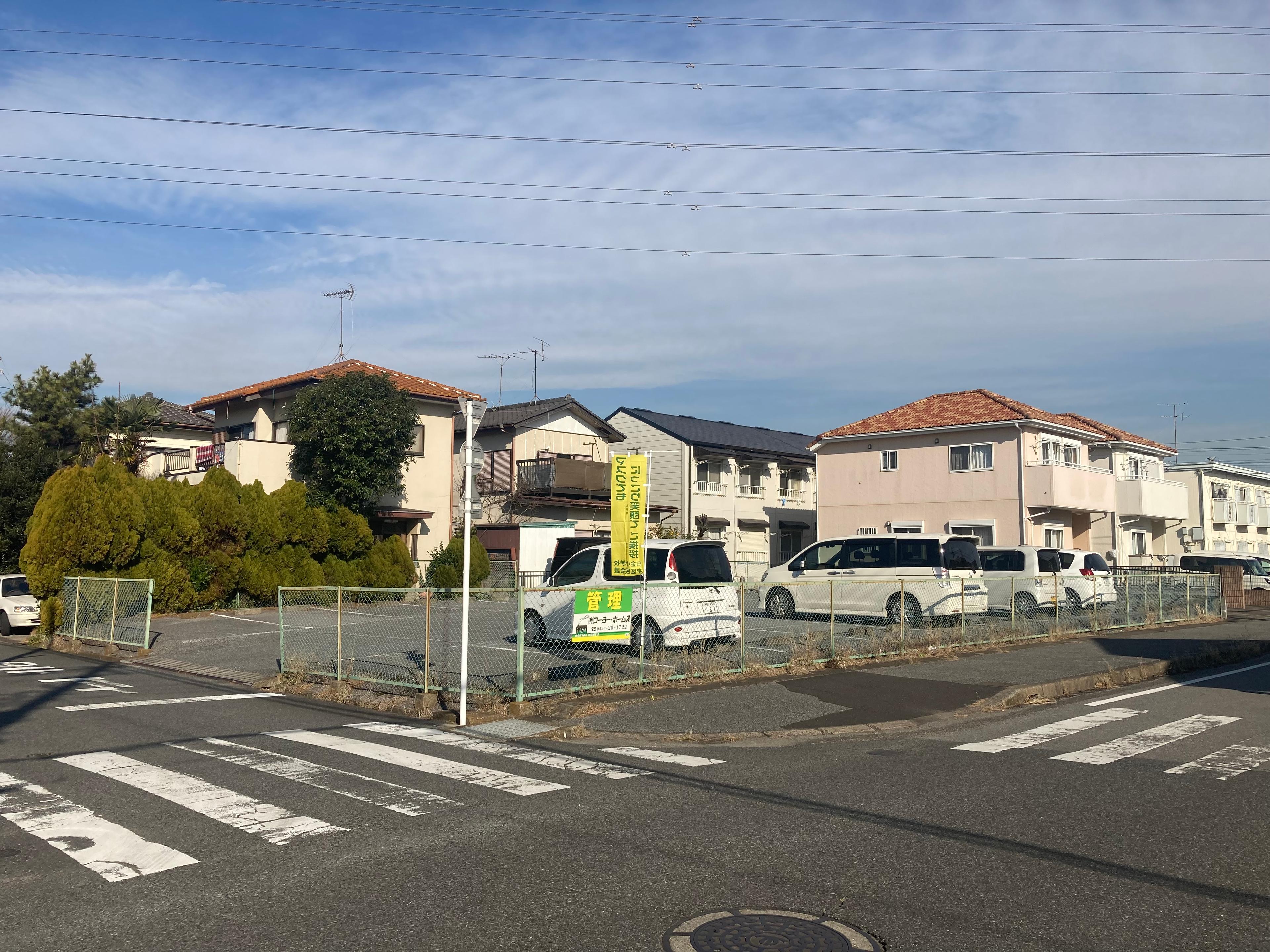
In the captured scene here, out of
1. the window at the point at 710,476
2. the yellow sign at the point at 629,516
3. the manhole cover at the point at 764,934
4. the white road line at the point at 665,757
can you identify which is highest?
the window at the point at 710,476

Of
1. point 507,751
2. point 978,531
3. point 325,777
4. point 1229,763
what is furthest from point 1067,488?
point 325,777

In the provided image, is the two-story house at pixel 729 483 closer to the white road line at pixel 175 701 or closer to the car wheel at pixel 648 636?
the car wheel at pixel 648 636

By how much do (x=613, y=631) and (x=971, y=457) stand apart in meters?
26.4

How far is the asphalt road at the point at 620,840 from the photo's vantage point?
14.3 ft

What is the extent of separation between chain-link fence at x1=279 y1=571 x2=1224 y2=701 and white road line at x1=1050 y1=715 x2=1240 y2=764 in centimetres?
460

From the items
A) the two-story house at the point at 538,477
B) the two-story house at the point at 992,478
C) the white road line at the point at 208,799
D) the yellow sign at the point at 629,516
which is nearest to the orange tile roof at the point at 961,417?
the two-story house at the point at 992,478

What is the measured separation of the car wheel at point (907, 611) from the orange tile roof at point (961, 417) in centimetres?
1757

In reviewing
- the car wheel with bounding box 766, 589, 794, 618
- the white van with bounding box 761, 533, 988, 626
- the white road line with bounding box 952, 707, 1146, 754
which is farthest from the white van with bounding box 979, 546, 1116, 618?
the white road line with bounding box 952, 707, 1146, 754

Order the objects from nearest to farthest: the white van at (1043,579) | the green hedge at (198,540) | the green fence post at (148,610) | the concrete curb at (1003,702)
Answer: the concrete curb at (1003,702), the green fence post at (148,610), the white van at (1043,579), the green hedge at (198,540)

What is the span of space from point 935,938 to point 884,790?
2.92m

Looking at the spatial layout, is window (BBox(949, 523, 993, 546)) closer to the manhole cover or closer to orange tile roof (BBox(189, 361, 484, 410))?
orange tile roof (BBox(189, 361, 484, 410))

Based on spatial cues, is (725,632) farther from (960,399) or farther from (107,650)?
(960,399)

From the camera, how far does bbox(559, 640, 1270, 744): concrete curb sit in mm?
9359

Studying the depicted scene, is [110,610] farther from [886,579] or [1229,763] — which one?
[1229,763]
